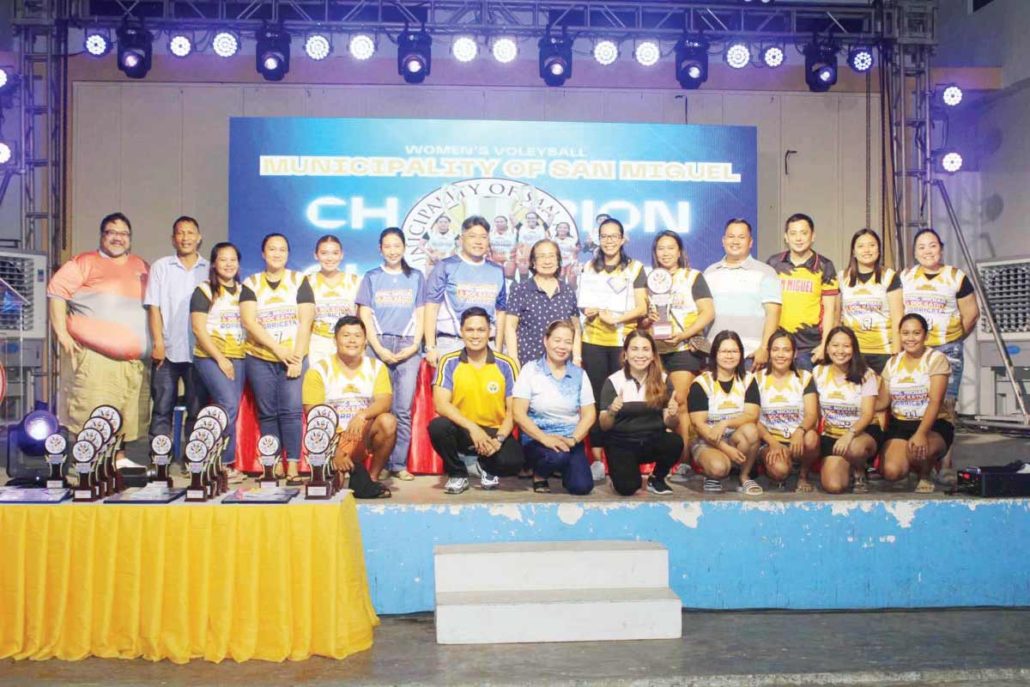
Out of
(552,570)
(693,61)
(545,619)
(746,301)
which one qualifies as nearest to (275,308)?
(552,570)

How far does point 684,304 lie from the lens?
19.3 ft

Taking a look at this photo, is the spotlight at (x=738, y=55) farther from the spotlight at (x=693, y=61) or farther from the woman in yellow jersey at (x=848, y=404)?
the woman in yellow jersey at (x=848, y=404)

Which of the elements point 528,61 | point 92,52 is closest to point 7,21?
point 92,52

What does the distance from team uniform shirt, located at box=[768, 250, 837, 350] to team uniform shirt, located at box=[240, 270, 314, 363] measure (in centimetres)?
271

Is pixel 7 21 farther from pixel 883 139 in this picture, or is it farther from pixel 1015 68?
pixel 1015 68

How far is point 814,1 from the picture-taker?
7930 mm

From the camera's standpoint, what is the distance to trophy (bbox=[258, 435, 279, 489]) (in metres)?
4.22

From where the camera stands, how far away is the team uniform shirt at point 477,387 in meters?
5.33

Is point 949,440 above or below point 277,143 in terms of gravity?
below

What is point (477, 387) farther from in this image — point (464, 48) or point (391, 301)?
point (464, 48)

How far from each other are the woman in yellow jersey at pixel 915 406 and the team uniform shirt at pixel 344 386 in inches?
100

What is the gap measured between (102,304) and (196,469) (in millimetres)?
2149

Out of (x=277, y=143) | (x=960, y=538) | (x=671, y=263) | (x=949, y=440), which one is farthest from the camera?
(x=277, y=143)

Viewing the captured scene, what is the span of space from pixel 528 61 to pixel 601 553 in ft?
18.4
